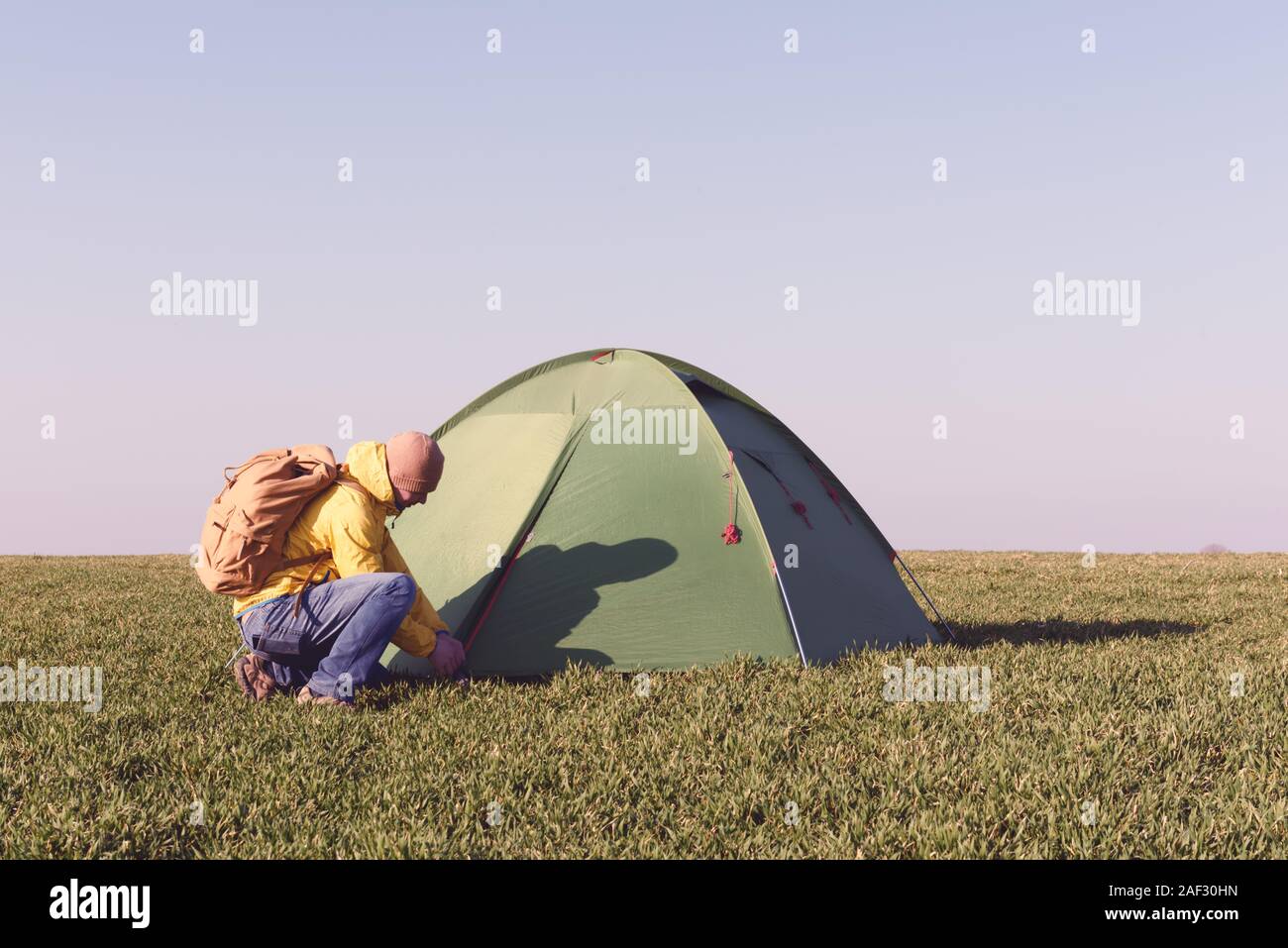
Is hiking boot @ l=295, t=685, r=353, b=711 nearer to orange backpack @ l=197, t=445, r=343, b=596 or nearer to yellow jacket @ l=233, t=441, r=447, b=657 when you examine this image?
yellow jacket @ l=233, t=441, r=447, b=657

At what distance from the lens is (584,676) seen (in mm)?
6645

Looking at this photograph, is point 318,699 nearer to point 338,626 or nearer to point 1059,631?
point 338,626

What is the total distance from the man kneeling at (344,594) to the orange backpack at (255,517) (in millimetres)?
125

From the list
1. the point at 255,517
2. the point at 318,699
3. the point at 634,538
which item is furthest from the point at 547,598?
the point at 255,517

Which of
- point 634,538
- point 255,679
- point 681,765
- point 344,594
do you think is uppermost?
point 634,538

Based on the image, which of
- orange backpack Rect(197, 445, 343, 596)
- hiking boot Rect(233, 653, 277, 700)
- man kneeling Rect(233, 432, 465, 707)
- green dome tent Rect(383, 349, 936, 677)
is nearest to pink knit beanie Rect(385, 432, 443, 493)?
man kneeling Rect(233, 432, 465, 707)

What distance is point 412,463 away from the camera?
6.26 meters

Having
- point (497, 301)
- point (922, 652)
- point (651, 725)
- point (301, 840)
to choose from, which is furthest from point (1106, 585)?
point (301, 840)

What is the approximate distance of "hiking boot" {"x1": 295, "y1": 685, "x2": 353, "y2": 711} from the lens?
602 centimetres

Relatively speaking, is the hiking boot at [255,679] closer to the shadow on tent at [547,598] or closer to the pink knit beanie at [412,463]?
the shadow on tent at [547,598]

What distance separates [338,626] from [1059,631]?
21.3ft

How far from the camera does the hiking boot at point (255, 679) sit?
21.0ft

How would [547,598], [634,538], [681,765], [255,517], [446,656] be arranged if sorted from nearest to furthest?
[681,765] → [255,517] → [446,656] → [547,598] → [634,538]

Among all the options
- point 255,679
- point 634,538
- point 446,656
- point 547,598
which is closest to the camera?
point 255,679
